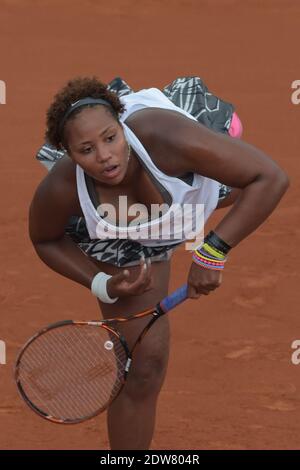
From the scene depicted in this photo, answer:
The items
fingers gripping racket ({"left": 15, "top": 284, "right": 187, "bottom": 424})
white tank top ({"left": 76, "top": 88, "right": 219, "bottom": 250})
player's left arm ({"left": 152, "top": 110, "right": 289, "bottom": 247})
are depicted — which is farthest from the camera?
fingers gripping racket ({"left": 15, "top": 284, "right": 187, "bottom": 424})

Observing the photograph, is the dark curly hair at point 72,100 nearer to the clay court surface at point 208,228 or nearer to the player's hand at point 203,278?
the player's hand at point 203,278

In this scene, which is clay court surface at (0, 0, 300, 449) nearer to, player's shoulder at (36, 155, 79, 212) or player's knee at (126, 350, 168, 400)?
player's knee at (126, 350, 168, 400)

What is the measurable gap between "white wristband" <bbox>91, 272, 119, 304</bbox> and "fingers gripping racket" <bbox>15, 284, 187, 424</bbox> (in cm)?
9

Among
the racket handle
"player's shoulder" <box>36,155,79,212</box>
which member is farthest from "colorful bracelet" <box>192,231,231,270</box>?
"player's shoulder" <box>36,155,79,212</box>

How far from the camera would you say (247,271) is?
6441 millimetres

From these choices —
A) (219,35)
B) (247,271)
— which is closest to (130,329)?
(247,271)

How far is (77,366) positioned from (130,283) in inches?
23.4

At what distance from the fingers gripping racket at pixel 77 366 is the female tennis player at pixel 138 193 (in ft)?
0.27

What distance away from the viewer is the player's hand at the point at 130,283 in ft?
12.7

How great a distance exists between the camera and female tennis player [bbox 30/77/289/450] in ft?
12.4

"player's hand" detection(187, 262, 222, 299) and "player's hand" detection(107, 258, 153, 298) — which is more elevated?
"player's hand" detection(187, 262, 222, 299)

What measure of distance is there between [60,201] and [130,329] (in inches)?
23.0

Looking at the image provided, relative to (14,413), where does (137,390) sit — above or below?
above
